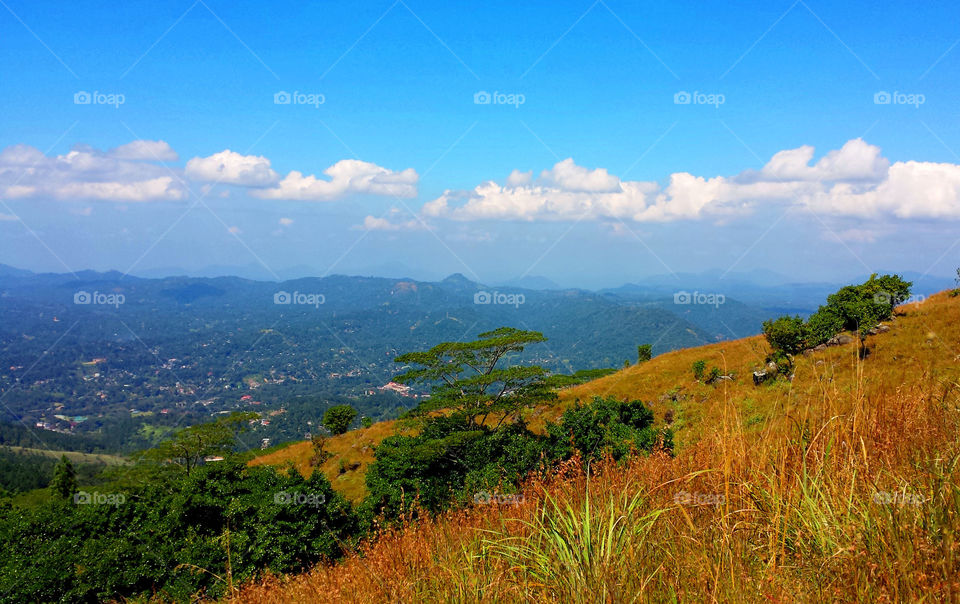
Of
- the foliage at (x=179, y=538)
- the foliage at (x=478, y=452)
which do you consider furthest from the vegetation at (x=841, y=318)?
the foliage at (x=179, y=538)

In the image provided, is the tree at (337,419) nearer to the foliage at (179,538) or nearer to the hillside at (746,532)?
the foliage at (179,538)

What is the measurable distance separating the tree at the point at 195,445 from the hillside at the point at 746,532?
27745 mm

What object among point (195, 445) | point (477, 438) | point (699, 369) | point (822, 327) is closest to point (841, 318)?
point (822, 327)

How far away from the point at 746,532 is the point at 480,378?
18963 millimetres

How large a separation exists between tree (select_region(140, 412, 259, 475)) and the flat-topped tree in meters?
14.7

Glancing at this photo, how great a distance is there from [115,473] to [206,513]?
26093mm

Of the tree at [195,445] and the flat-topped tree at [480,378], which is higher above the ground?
the flat-topped tree at [480,378]

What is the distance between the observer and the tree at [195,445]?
92.9 feet

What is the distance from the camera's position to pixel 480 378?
71.6 ft

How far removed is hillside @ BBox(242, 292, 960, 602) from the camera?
8.06ft

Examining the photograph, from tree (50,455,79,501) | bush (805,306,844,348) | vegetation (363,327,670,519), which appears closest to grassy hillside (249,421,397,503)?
vegetation (363,327,670,519)

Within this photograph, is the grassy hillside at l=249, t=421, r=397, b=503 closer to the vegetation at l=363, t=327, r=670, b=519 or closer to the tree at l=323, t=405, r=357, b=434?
the tree at l=323, t=405, r=357, b=434

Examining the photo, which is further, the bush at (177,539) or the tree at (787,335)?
the tree at (787,335)

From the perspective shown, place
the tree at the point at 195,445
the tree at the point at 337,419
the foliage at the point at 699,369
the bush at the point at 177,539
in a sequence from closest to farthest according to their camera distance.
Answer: the bush at the point at 177,539 → the foliage at the point at 699,369 → the tree at the point at 195,445 → the tree at the point at 337,419
